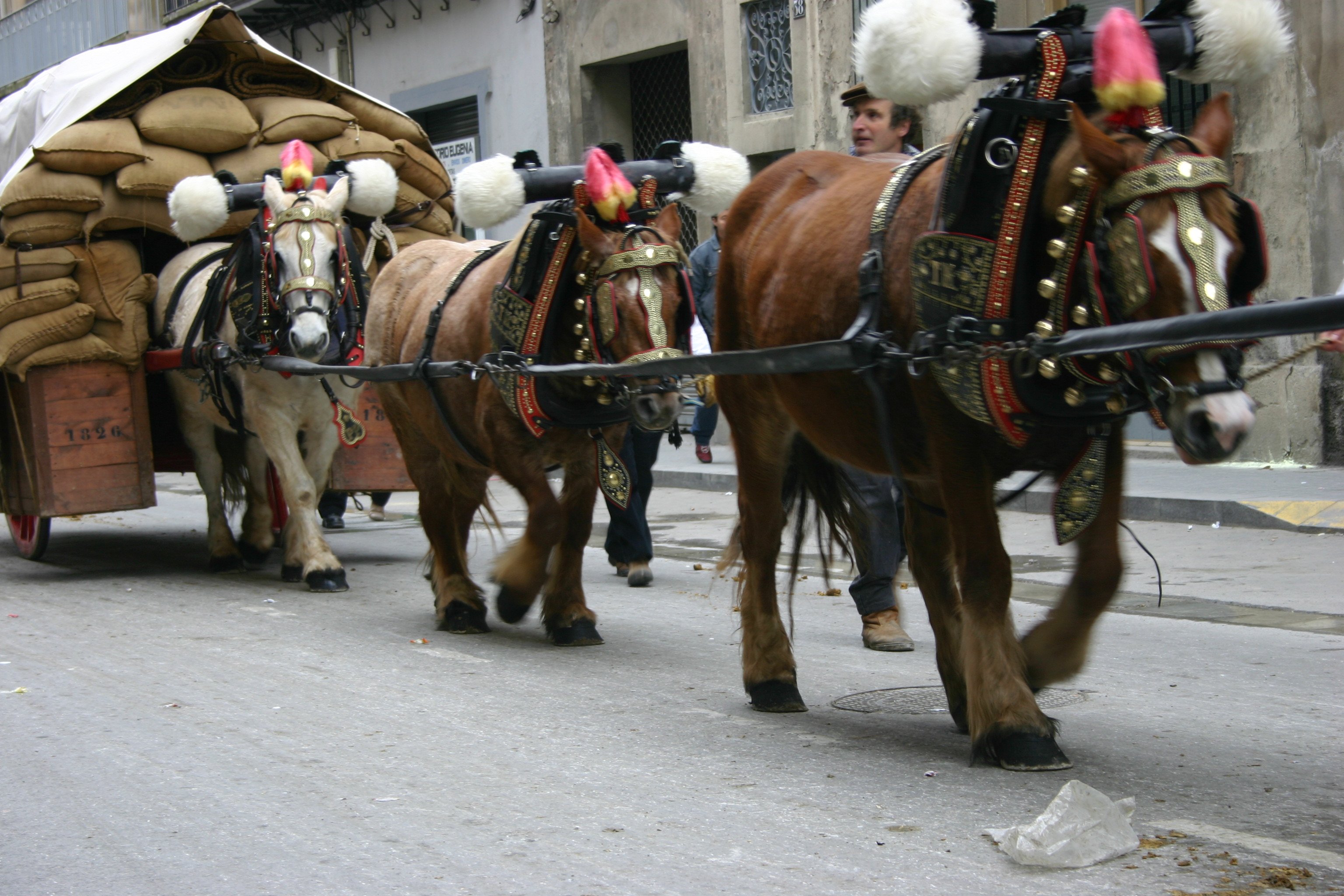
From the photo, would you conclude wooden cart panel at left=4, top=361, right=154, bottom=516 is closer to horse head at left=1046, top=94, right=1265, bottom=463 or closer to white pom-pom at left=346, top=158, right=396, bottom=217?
white pom-pom at left=346, top=158, right=396, bottom=217

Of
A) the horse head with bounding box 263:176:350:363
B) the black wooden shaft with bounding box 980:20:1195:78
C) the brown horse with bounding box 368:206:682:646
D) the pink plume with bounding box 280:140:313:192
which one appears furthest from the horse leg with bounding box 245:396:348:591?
the black wooden shaft with bounding box 980:20:1195:78

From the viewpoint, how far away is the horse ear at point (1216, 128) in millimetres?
3406

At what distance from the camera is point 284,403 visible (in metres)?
8.31

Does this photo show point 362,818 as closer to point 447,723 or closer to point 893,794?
point 447,723

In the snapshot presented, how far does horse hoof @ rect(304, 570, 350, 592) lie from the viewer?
8.08 m

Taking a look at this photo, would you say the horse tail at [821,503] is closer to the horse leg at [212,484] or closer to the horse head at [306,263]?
the horse head at [306,263]

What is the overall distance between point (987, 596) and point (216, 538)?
6375 millimetres

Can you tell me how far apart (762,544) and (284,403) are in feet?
13.8

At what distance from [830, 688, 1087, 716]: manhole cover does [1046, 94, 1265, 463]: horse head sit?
179cm

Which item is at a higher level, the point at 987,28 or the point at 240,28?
the point at 240,28

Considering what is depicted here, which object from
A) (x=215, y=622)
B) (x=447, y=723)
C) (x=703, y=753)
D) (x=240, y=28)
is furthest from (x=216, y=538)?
(x=703, y=753)

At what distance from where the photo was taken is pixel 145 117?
348 inches

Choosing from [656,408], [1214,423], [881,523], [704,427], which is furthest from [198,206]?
[704,427]

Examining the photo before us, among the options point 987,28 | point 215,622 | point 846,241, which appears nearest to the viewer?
point 987,28
